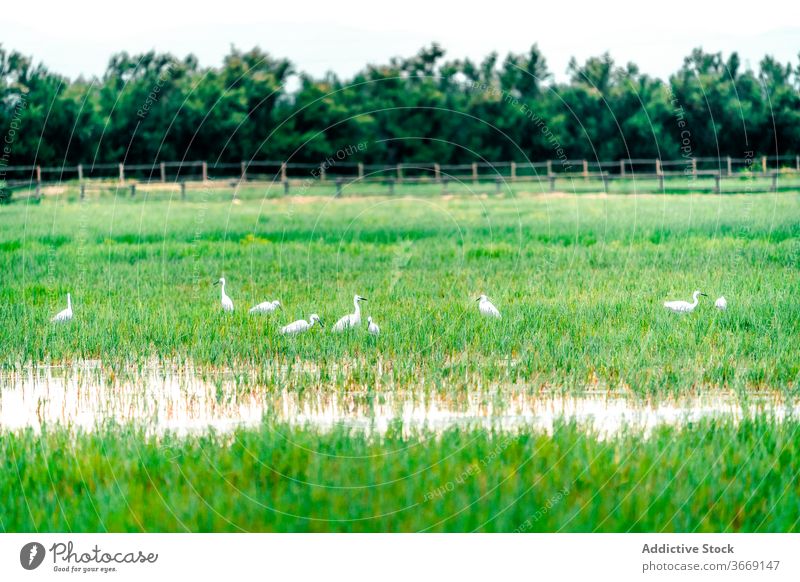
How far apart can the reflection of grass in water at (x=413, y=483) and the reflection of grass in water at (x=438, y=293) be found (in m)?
1.95

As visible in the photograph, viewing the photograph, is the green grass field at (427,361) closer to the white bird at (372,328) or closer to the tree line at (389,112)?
the white bird at (372,328)

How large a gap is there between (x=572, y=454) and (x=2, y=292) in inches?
A: 399

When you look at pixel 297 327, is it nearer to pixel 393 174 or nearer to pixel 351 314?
pixel 351 314

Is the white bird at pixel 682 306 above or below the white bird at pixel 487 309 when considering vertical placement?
below

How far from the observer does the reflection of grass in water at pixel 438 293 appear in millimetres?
10648

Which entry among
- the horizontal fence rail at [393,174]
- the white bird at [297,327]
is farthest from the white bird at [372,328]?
the horizontal fence rail at [393,174]

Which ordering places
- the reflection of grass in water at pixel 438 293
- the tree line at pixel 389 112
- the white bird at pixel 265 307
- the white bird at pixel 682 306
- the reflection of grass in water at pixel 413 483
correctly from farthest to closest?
the tree line at pixel 389 112 → the white bird at pixel 265 307 → the white bird at pixel 682 306 → the reflection of grass in water at pixel 438 293 → the reflection of grass in water at pixel 413 483

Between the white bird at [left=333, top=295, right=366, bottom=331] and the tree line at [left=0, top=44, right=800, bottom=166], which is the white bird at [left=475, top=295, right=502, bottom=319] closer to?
the white bird at [left=333, top=295, right=366, bottom=331]

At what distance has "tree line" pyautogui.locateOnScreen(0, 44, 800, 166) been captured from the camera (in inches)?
1292

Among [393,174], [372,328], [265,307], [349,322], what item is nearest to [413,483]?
[372,328]

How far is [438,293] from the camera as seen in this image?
15.3m

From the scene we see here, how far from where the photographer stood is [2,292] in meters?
15.3

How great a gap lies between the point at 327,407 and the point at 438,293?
238 inches

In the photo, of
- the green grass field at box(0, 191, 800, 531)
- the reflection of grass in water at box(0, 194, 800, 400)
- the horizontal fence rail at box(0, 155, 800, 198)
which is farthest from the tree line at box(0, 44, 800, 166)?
the green grass field at box(0, 191, 800, 531)
